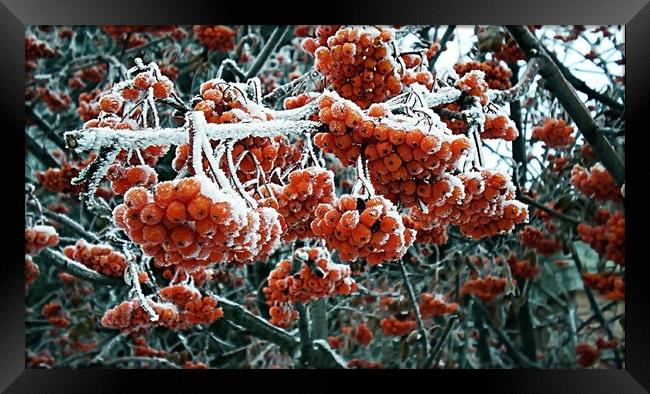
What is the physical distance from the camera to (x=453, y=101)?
186 centimetres

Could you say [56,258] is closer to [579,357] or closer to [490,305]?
[490,305]

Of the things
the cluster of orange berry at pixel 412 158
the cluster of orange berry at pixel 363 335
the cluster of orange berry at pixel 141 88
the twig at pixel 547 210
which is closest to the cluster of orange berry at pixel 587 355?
the twig at pixel 547 210

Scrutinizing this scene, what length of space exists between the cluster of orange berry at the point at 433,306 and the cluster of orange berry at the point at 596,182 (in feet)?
2.26

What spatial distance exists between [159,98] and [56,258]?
4.06 ft

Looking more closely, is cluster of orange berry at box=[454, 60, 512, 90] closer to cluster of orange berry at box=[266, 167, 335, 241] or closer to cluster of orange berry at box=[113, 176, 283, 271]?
cluster of orange berry at box=[266, 167, 335, 241]

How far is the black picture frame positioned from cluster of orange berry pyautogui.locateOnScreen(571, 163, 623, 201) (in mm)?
104

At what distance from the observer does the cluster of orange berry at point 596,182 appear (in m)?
2.58

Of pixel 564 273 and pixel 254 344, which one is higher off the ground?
pixel 564 273

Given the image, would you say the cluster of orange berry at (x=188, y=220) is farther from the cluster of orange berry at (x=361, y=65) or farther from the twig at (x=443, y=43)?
the twig at (x=443, y=43)

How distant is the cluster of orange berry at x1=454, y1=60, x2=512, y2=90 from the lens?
2.47 m

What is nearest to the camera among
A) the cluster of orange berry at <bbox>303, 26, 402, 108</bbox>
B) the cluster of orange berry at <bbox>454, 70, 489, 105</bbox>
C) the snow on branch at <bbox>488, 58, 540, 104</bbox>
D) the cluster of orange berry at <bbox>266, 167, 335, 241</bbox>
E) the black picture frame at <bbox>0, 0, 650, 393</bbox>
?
the cluster of orange berry at <bbox>266, 167, 335, 241</bbox>

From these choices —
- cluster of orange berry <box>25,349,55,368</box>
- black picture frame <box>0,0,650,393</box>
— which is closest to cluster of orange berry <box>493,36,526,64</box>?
black picture frame <box>0,0,650,393</box>
